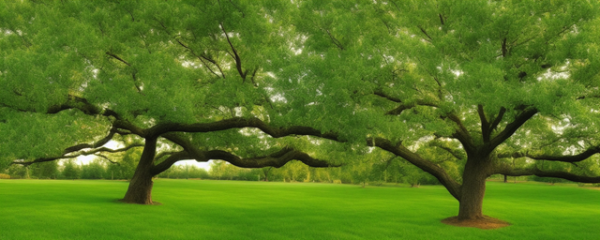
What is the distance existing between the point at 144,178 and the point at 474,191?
18676 mm

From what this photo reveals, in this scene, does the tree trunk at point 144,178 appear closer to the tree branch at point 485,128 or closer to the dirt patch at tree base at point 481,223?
the dirt patch at tree base at point 481,223

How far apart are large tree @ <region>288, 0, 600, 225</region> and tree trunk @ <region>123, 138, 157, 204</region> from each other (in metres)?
13.3

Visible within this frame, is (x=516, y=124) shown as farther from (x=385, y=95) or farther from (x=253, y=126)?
(x=253, y=126)

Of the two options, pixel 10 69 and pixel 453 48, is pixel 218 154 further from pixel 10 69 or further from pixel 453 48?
pixel 453 48

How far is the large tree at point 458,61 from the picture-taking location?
40.0 feet

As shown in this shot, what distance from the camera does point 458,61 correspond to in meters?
14.7

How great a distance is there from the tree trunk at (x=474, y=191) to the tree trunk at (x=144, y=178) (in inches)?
697

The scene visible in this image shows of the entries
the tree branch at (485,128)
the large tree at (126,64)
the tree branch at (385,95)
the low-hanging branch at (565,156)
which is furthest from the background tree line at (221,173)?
the large tree at (126,64)

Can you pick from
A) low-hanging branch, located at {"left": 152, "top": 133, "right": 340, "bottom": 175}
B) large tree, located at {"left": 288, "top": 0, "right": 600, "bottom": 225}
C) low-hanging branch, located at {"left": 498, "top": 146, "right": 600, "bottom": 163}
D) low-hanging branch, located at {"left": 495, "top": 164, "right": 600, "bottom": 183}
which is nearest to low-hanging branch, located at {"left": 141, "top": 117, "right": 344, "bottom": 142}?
large tree, located at {"left": 288, "top": 0, "right": 600, "bottom": 225}

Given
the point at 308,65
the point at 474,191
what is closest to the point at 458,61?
the point at 308,65

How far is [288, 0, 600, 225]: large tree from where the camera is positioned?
40.0ft

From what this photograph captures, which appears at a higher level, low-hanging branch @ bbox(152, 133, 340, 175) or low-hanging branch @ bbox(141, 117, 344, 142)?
low-hanging branch @ bbox(141, 117, 344, 142)

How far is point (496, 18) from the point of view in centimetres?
1328

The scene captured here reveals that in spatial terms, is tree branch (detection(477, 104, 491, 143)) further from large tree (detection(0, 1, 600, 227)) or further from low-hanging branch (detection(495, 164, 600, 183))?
low-hanging branch (detection(495, 164, 600, 183))
